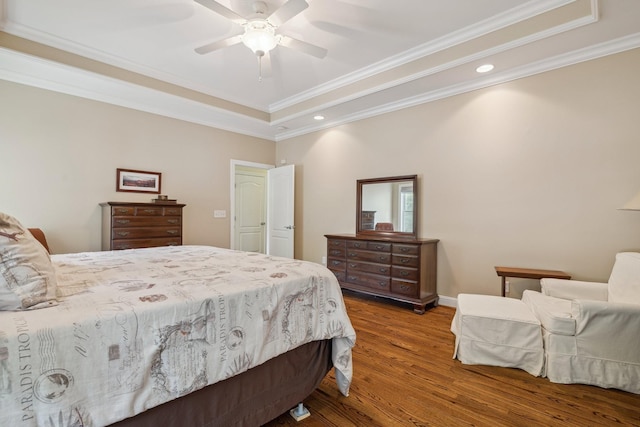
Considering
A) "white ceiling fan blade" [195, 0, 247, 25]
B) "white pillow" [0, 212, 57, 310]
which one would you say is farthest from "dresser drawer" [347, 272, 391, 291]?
"white pillow" [0, 212, 57, 310]

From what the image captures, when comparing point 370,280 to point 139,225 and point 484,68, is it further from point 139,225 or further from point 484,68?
point 139,225

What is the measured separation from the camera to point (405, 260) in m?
3.44

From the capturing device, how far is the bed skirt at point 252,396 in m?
1.09

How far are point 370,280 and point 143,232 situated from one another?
2947 millimetres

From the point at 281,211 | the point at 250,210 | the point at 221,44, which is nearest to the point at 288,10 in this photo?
the point at 221,44

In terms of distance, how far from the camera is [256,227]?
6352mm

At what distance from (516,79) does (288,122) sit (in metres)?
3.17

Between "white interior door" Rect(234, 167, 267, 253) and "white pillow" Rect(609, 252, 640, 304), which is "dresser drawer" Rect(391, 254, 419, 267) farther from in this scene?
"white interior door" Rect(234, 167, 267, 253)

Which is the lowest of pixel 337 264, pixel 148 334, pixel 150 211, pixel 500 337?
pixel 500 337

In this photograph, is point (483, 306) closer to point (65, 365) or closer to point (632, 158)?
point (632, 158)

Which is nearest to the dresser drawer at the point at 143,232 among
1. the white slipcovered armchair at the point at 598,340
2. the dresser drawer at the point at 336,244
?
the dresser drawer at the point at 336,244

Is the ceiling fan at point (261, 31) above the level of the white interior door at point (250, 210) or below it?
above

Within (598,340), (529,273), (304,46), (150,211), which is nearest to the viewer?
(598,340)

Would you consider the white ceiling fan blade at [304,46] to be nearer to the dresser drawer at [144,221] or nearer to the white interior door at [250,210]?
the dresser drawer at [144,221]
